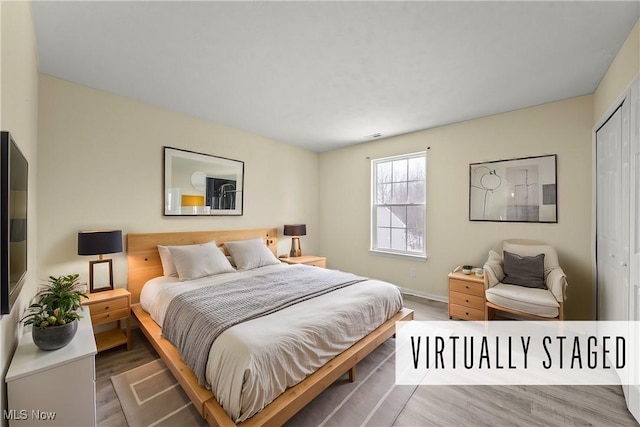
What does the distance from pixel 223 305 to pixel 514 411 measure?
2.17 metres

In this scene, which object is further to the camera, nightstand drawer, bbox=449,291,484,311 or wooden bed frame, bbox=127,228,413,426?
nightstand drawer, bbox=449,291,484,311

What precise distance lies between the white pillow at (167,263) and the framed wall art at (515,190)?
376 cm

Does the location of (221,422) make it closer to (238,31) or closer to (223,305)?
(223,305)

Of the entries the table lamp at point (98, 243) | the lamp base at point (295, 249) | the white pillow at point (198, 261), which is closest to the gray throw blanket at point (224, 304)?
the white pillow at point (198, 261)

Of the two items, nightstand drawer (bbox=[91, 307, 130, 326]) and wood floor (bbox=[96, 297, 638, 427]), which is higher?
nightstand drawer (bbox=[91, 307, 130, 326])

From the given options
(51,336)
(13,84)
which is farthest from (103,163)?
(51,336)

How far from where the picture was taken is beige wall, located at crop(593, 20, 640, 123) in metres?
1.83

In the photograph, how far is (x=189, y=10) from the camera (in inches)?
67.9

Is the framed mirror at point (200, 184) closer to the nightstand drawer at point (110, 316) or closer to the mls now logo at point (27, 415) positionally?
the nightstand drawer at point (110, 316)

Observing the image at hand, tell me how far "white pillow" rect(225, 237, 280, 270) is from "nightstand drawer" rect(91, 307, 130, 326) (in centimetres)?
124

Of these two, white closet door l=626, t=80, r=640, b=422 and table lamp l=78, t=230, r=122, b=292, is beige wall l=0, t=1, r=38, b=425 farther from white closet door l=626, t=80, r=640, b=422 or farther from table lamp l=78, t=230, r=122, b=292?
white closet door l=626, t=80, r=640, b=422

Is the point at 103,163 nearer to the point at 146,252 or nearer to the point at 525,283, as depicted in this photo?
the point at 146,252

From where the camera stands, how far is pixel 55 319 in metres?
1.52

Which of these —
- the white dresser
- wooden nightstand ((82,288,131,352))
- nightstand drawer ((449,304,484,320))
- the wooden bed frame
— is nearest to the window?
nightstand drawer ((449,304,484,320))
